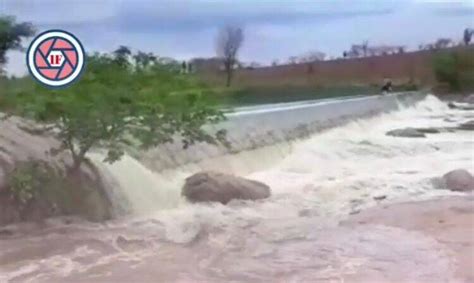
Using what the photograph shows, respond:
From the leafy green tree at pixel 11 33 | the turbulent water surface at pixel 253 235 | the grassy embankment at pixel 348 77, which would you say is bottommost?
the turbulent water surface at pixel 253 235

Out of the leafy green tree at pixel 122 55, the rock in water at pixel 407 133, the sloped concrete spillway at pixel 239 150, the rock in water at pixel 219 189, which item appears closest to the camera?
the leafy green tree at pixel 122 55

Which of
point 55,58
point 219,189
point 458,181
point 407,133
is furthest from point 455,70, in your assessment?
point 55,58

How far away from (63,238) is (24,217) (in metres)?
0.16

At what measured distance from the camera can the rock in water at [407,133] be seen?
16.8 ft

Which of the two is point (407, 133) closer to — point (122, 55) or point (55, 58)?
point (122, 55)

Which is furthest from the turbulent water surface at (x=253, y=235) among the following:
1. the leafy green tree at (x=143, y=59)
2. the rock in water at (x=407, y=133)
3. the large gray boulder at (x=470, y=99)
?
the rock in water at (x=407, y=133)

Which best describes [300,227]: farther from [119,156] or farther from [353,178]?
[353,178]

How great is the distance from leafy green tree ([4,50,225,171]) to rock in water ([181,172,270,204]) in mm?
363

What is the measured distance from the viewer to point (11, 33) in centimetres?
212

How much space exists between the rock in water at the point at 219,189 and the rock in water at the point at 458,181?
36.6 inches

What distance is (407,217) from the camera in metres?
3.34

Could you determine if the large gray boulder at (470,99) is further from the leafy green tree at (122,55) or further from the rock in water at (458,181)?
the leafy green tree at (122,55)

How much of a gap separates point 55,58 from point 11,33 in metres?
0.20

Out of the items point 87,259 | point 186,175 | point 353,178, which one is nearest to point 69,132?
point 87,259
